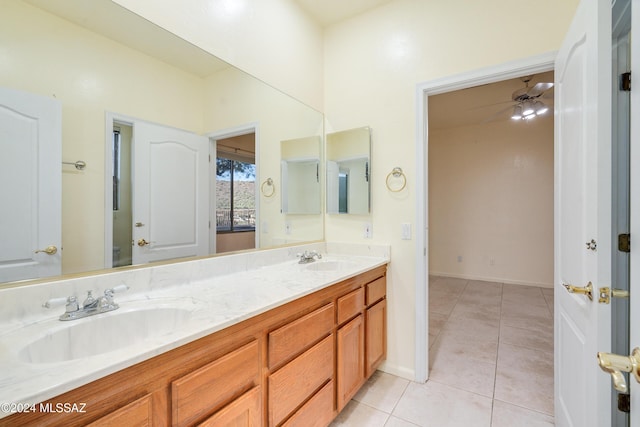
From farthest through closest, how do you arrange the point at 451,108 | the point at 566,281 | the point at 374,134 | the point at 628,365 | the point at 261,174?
the point at 451,108, the point at 374,134, the point at 261,174, the point at 566,281, the point at 628,365

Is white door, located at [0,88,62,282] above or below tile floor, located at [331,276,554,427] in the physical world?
above

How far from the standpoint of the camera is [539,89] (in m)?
2.75

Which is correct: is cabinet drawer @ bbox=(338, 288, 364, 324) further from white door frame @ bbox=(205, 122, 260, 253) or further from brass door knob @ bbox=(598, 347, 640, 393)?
brass door knob @ bbox=(598, 347, 640, 393)

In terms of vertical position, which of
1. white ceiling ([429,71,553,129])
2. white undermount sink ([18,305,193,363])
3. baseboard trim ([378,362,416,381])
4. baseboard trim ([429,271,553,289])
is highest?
white ceiling ([429,71,553,129])

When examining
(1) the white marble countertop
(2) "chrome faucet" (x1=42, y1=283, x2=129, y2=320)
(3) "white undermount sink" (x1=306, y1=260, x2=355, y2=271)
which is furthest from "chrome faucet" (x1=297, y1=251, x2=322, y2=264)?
(2) "chrome faucet" (x1=42, y1=283, x2=129, y2=320)

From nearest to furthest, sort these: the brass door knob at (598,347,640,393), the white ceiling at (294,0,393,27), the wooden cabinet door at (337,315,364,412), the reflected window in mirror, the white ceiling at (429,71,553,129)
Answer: the brass door knob at (598,347,640,393), the reflected window in mirror, the wooden cabinet door at (337,315,364,412), the white ceiling at (294,0,393,27), the white ceiling at (429,71,553,129)

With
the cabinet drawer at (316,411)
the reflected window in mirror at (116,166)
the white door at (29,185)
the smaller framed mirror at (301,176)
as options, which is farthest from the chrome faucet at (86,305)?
the smaller framed mirror at (301,176)

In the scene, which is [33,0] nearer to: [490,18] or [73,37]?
[73,37]

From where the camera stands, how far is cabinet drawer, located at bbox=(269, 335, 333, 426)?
3.74ft

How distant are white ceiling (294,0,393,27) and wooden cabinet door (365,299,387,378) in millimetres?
2278

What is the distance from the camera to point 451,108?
4152mm

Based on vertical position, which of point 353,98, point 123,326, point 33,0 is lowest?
point 123,326

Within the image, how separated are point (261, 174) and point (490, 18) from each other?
1.80 meters

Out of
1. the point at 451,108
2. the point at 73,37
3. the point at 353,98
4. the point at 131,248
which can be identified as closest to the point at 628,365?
the point at 131,248
